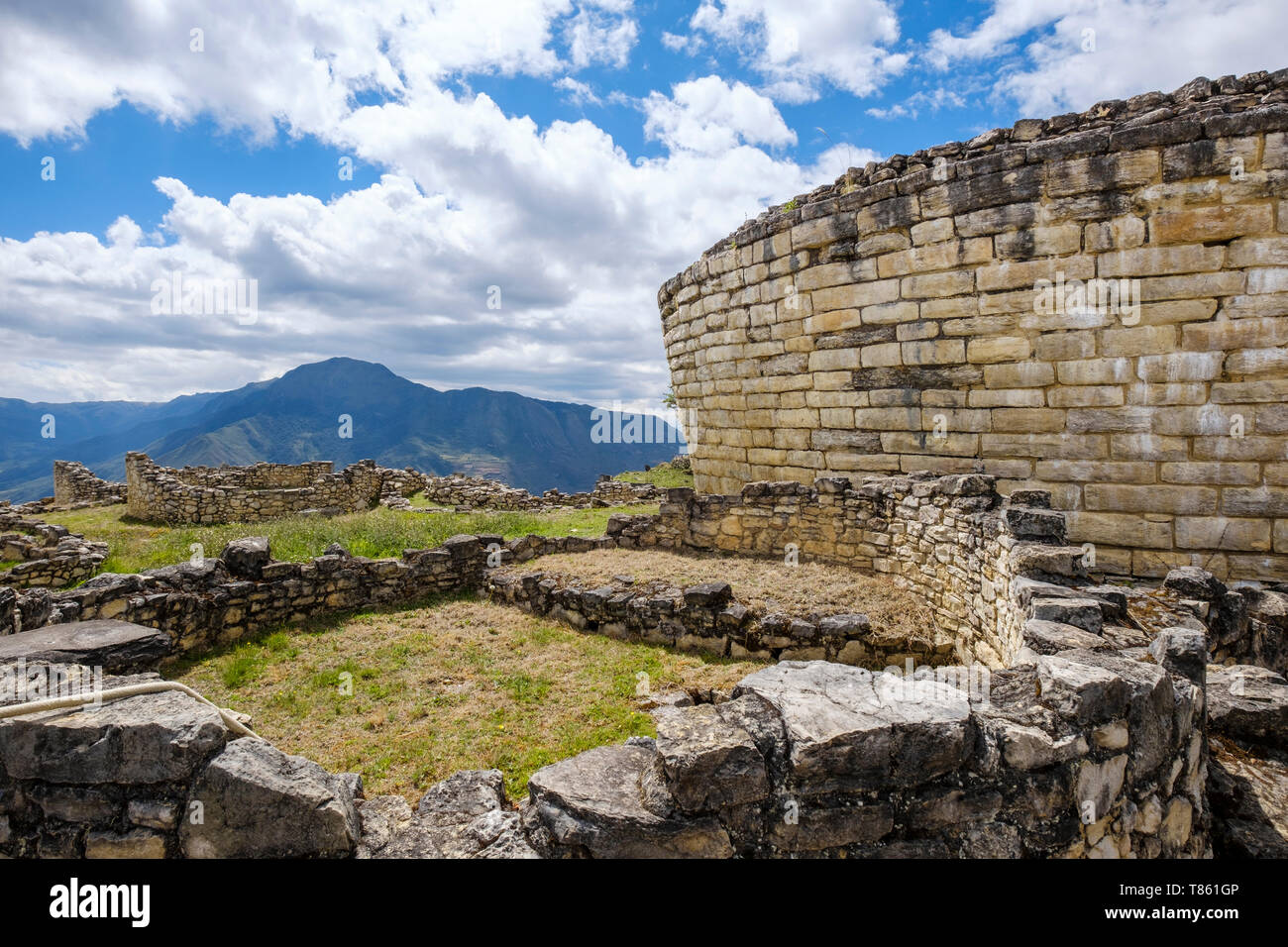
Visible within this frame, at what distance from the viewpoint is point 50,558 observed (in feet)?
34.5

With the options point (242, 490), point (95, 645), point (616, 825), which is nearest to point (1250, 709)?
point (616, 825)

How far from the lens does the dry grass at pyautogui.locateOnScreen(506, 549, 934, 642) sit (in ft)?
24.7

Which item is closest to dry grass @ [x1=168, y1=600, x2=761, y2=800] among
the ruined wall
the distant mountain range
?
the ruined wall

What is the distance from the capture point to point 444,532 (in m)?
12.1

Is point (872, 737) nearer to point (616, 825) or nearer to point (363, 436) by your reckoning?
point (616, 825)

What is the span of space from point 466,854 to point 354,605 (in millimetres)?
7339

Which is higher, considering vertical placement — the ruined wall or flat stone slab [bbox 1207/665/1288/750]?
the ruined wall

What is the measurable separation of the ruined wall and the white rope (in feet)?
28.0

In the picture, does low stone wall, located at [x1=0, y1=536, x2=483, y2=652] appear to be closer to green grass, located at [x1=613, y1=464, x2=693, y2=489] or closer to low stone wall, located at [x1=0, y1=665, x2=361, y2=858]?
low stone wall, located at [x1=0, y1=665, x2=361, y2=858]

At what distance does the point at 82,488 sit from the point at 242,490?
30.6ft

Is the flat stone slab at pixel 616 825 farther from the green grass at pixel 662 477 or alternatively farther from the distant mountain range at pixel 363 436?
the distant mountain range at pixel 363 436

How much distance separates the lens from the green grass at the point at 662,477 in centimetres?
2270
